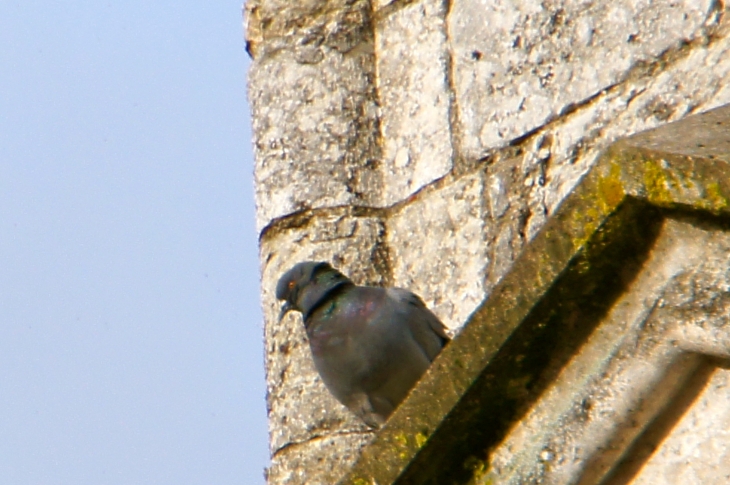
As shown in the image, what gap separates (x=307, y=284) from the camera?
285 cm

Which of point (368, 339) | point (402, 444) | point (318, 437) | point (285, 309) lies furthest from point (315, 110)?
point (402, 444)

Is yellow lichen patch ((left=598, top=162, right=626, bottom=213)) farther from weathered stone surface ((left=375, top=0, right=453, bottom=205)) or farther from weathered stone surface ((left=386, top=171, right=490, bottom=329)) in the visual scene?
weathered stone surface ((left=375, top=0, right=453, bottom=205))

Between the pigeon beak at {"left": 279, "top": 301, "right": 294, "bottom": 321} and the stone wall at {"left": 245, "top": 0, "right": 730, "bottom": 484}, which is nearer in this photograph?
the stone wall at {"left": 245, "top": 0, "right": 730, "bottom": 484}

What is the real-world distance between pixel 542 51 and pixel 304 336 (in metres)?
0.98

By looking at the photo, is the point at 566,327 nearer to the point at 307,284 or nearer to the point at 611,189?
the point at 611,189

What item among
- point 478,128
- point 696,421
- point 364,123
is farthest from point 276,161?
point 696,421

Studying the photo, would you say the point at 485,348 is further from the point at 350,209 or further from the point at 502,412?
the point at 350,209

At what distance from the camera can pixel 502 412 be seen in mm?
1424

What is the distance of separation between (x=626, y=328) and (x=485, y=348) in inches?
6.7

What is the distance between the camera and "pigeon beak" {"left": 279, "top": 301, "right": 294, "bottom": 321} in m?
3.05

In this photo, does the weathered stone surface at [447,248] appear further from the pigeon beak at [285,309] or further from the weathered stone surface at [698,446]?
the weathered stone surface at [698,446]

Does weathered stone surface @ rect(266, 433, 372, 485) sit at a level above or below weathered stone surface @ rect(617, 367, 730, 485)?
below

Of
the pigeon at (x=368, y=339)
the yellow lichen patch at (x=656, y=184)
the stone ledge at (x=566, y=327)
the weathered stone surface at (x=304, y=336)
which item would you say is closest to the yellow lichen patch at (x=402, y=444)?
the stone ledge at (x=566, y=327)

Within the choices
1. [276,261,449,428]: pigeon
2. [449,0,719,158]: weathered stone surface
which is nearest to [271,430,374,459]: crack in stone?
[276,261,449,428]: pigeon
